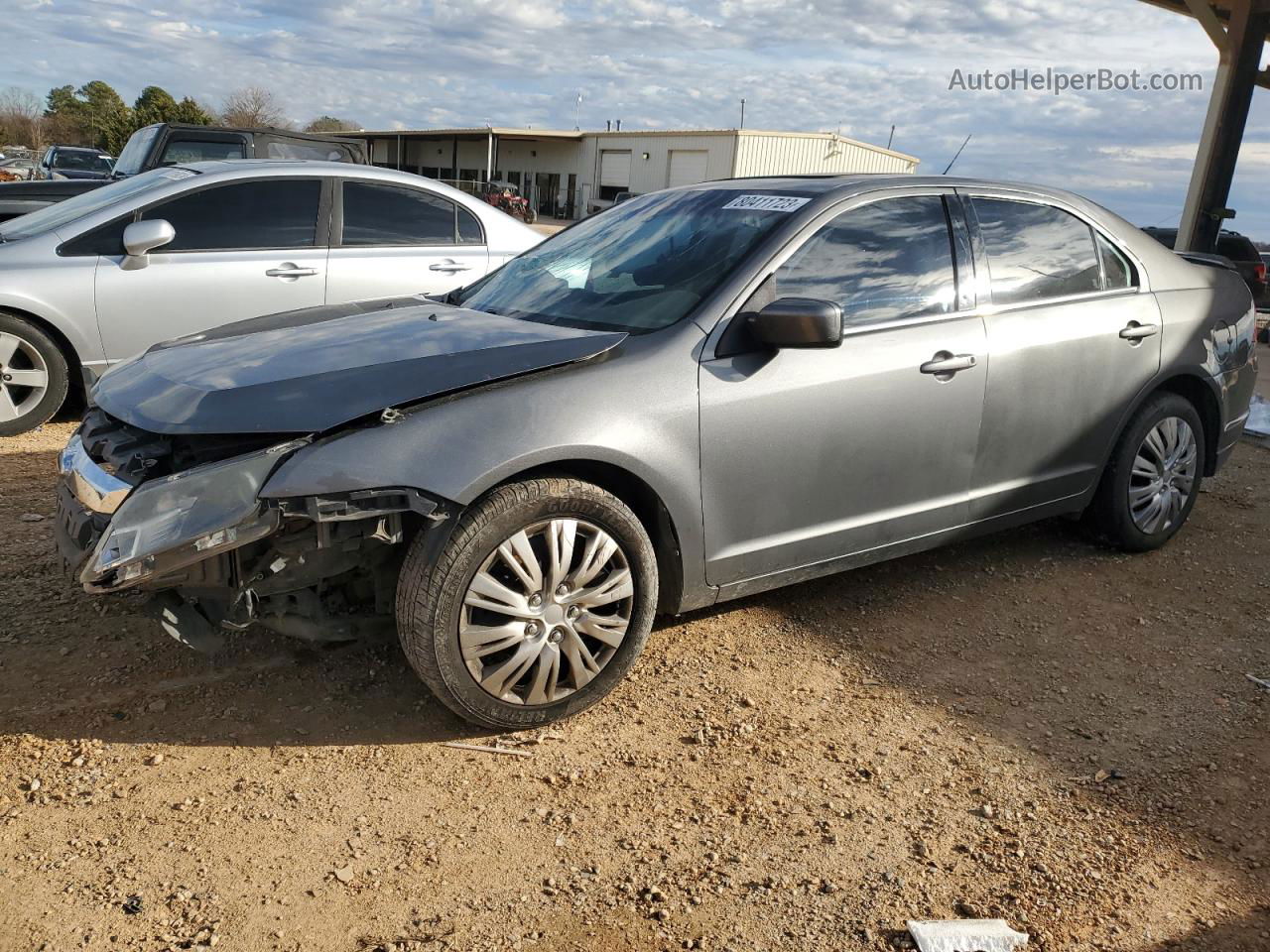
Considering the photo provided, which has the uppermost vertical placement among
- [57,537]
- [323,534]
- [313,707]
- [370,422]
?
[370,422]

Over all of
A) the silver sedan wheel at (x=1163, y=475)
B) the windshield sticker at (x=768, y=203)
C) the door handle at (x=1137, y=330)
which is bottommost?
the silver sedan wheel at (x=1163, y=475)

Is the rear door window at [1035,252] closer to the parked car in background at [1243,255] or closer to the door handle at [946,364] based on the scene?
the door handle at [946,364]

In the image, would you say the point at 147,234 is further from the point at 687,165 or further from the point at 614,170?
the point at 614,170

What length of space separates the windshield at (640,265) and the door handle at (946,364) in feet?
2.42

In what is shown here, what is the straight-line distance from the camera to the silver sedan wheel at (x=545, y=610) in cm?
292

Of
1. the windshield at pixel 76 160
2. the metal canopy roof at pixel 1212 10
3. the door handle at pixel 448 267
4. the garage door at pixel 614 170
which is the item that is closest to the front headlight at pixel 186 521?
the door handle at pixel 448 267

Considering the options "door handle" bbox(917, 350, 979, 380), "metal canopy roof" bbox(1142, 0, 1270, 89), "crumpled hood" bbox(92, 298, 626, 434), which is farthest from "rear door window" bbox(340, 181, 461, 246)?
"metal canopy roof" bbox(1142, 0, 1270, 89)

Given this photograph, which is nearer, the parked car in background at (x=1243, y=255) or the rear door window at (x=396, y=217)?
the rear door window at (x=396, y=217)

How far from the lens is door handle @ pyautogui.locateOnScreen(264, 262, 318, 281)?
6262 mm

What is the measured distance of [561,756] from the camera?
3049mm

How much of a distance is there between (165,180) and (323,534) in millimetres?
4484

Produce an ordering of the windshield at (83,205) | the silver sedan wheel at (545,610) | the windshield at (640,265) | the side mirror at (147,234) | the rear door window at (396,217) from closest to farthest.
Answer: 1. the silver sedan wheel at (545,610)
2. the windshield at (640,265)
3. the side mirror at (147,234)
4. the windshield at (83,205)
5. the rear door window at (396,217)

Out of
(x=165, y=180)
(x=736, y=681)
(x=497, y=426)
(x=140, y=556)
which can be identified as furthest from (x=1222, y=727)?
(x=165, y=180)

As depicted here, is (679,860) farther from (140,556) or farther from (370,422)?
(140,556)
